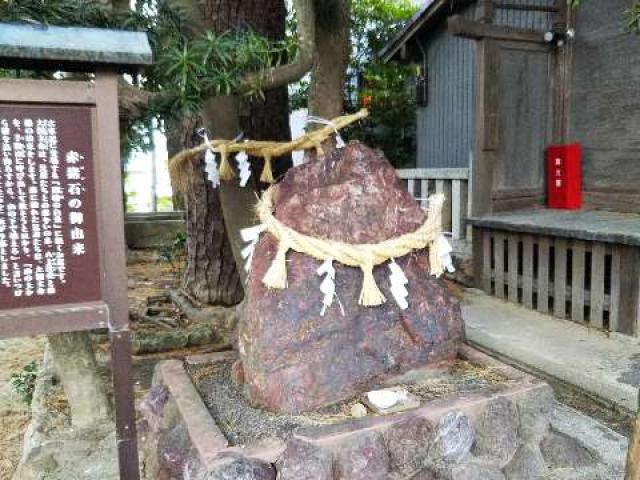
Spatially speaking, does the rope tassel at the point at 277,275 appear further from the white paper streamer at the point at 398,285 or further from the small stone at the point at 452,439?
the small stone at the point at 452,439

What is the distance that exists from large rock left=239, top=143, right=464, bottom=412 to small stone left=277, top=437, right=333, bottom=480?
0.39 metres

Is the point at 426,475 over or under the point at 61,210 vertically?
under

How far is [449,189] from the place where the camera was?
721 centimetres

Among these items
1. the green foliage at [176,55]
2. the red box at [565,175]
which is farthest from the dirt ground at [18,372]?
the red box at [565,175]

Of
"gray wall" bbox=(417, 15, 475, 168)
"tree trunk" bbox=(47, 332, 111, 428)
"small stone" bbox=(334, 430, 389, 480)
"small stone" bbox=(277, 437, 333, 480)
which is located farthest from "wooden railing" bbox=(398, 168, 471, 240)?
"small stone" bbox=(277, 437, 333, 480)

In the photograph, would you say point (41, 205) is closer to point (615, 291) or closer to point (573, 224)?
point (615, 291)

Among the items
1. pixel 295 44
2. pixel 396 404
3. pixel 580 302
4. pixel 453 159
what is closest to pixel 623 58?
pixel 580 302

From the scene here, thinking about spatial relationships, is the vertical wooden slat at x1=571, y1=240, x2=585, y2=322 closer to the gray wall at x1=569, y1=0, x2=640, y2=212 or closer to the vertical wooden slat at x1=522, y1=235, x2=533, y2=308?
the vertical wooden slat at x1=522, y1=235, x2=533, y2=308

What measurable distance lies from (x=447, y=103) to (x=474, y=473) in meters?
7.73

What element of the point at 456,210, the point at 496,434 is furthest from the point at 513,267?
the point at 496,434

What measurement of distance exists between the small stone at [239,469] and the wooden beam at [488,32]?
467 cm

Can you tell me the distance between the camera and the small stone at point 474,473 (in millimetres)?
2639

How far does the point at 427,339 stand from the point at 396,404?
50 cm

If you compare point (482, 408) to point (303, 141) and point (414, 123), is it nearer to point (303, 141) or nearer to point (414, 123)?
point (303, 141)
